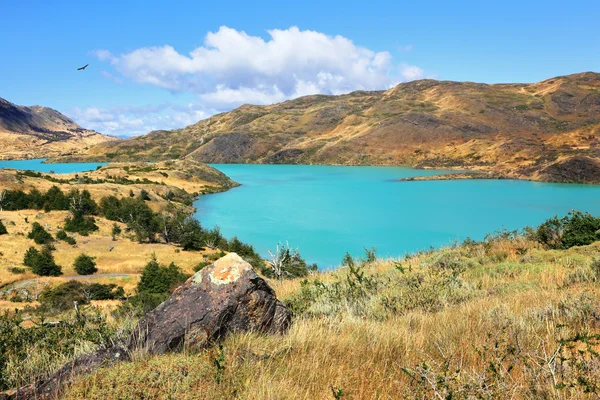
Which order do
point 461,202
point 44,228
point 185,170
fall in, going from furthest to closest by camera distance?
point 185,170, point 461,202, point 44,228

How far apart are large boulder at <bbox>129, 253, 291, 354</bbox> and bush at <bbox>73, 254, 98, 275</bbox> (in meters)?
31.7

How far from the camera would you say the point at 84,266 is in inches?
1255

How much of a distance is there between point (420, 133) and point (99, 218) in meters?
103

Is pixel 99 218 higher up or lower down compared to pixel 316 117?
lower down

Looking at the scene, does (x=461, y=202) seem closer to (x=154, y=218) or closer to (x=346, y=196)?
(x=346, y=196)

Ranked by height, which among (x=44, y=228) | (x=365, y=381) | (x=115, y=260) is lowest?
(x=115, y=260)

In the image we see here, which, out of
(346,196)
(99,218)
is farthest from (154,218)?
(346,196)

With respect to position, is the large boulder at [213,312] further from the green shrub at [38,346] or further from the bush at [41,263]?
the bush at [41,263]

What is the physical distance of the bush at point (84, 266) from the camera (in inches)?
1256

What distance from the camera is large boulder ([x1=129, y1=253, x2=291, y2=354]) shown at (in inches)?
166

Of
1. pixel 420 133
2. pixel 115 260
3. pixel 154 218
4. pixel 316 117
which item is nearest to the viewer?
pixel 115 260

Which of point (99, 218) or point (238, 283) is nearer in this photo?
point (238, 283)

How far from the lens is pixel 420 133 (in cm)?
12506

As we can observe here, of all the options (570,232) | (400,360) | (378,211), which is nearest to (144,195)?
(378,211)
